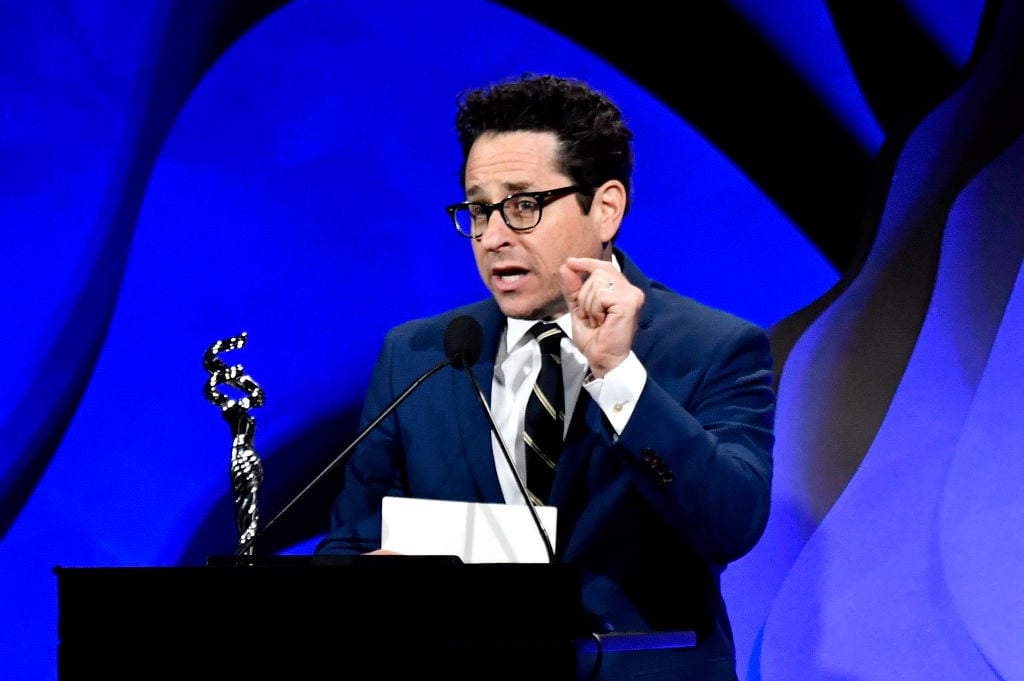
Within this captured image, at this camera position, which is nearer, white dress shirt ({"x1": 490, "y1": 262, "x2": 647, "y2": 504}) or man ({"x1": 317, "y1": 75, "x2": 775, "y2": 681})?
man ({"x1": 317, "y1": 75, "x2": 775, "y2": 681})

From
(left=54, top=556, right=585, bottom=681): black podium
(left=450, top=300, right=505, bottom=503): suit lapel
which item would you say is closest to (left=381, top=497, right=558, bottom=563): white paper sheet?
(left=450, top=300, right=505, bottom=503): suit lapel

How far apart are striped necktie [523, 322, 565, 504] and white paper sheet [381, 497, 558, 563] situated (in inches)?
10.0

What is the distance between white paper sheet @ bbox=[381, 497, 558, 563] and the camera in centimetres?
191

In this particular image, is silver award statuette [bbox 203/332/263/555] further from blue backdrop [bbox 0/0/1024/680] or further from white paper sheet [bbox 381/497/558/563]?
blue backdrop [bbox 0/0/1024/680]

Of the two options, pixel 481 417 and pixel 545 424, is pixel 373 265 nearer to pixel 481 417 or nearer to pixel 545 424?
pixel 481 417

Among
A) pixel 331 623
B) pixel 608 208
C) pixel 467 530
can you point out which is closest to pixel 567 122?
pixel 608 208

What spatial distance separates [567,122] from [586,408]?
590 millimetres

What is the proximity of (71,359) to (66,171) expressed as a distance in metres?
0.51

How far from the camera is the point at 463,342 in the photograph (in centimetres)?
197

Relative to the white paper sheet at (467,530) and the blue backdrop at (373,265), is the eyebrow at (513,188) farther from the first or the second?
the blue backdrop at (373,265)

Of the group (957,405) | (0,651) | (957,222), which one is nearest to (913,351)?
(957,405)

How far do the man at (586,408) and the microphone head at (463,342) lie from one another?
177mm

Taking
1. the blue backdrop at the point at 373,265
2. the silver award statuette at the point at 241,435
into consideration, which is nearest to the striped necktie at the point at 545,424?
the silver award statuette at the point at 241,435

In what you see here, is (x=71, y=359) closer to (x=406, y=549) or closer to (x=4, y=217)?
(x=4, y=217)
